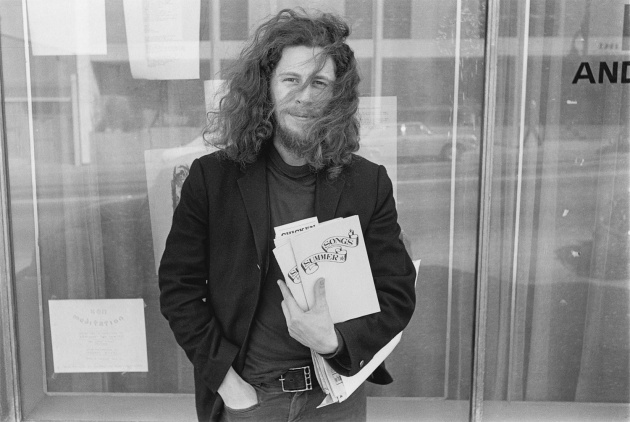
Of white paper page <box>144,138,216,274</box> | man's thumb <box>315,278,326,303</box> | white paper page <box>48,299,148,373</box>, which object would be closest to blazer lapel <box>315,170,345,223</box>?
man's thumb <box>315,278,326,303</box>

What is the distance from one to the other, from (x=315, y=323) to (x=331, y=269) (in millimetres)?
172

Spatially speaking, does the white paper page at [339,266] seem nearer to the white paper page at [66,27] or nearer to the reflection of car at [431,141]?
the reflection of car at [431,141]

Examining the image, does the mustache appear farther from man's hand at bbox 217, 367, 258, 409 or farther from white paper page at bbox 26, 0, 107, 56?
white paper page at bbox 26, 0, 107, 56

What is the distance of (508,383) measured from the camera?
3602 mm

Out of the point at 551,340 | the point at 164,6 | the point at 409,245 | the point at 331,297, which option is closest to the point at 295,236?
the point at 331,297

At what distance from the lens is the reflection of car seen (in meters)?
3.45

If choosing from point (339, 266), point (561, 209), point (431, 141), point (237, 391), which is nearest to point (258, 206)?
point (339, 266)

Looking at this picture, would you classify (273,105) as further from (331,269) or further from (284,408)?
(284,408)

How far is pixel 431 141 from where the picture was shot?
3.47 m

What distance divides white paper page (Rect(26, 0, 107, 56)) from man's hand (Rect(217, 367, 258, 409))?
2.06 meters

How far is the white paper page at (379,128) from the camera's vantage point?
3.45m

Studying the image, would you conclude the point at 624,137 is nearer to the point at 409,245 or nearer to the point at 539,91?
the point at 539,91

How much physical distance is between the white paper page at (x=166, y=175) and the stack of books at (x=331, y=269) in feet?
5.29

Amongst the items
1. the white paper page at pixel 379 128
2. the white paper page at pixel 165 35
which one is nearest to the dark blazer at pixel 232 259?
the white paper page at pixel 379 128
